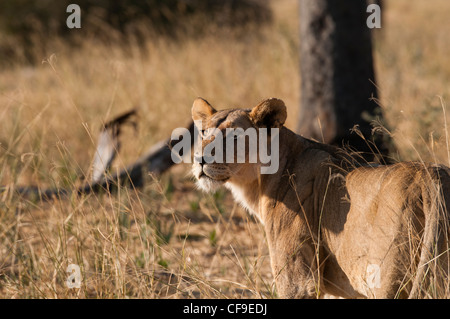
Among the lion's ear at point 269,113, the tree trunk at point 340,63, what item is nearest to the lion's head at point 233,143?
the lion's ear at point 269,113

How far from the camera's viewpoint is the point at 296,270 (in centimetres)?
347

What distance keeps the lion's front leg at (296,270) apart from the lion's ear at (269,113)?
0.72m

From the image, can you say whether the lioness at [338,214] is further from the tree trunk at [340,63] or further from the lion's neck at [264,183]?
the tree trunk at [340,63]

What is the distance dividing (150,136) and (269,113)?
4524 millimetres

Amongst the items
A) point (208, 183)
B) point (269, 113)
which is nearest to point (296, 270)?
point (208, 183)

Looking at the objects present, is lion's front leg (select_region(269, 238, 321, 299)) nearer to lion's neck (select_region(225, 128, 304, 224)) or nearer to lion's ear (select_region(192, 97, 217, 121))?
lion's neck (select_region(225, 128, 304, 224))

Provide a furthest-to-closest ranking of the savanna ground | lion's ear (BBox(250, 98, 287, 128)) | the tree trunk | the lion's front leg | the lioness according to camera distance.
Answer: the tree trunk < the savanna ground < lion's ear (BBox(250, 98, 287, 128)) < the lion's front leg < the lioness

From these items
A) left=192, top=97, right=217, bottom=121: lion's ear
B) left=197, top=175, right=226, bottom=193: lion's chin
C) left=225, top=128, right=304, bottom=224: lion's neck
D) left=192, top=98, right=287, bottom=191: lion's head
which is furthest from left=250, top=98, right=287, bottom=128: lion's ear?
left=197, top=175, right=226, bottom=193: lion's chin

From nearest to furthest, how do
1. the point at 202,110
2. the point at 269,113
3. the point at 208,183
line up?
the point at 208,183 < the point at 269,113 < the point at 202,110

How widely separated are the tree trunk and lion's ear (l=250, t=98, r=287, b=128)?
96.1 inches

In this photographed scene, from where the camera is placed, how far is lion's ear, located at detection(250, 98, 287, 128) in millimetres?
3615

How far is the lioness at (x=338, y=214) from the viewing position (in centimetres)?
294

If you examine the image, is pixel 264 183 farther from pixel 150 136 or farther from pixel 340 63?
pixel 150 136

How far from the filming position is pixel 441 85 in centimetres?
983
